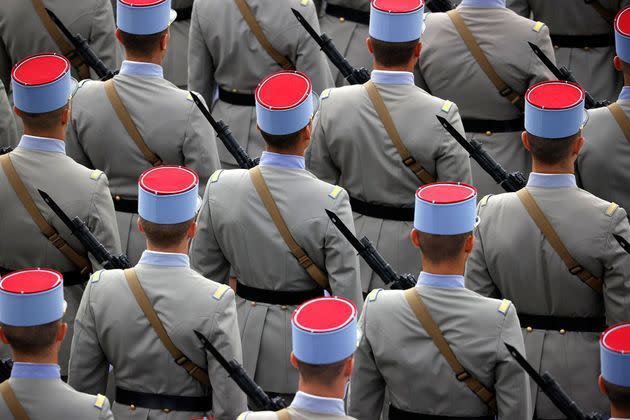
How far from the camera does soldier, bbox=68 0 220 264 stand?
433 inches

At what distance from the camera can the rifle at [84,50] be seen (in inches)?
477

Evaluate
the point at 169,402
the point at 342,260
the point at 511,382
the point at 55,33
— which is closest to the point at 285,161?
the point at 342,260

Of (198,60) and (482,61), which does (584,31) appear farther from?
(198,60)

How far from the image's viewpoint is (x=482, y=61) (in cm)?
1156

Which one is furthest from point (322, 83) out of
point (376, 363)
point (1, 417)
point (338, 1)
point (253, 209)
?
point (1, 417)

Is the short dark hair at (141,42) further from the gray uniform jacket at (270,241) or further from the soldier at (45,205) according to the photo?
the gray uniform jacket at (270,241)

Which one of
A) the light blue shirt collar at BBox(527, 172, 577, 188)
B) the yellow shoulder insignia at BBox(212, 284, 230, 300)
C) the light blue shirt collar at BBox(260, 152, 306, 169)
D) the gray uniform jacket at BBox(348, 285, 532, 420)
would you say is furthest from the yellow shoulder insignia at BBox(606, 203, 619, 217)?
the yellow shoulder insignia at BBox(212, 284, 230, 300)

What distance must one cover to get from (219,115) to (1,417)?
14.8 ft

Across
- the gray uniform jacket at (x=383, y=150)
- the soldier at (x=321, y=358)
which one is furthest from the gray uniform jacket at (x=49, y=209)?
the soldier at (x=321, y=358)

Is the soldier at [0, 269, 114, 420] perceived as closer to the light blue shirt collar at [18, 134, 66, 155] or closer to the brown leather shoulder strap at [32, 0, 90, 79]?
the light blue shirt collar at [18, 134, 66, 155]

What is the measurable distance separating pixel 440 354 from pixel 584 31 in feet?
16.2

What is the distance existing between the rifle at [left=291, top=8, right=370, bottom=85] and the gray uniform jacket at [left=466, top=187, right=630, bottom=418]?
7.33 feet

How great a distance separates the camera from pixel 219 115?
12.4 m

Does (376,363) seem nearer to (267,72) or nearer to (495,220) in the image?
(495,220)
